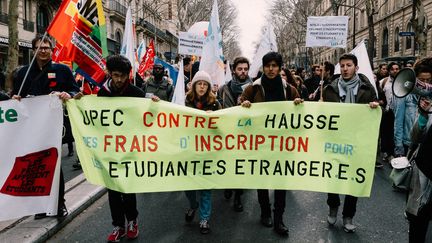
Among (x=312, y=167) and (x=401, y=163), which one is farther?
(x=312, y=167)

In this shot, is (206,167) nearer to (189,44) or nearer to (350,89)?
(350,89)

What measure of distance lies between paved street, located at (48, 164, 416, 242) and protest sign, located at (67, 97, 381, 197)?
66 cm

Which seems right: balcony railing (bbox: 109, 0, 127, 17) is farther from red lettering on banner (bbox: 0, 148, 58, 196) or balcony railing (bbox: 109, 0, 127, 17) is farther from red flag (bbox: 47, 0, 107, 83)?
red lettering on banner (bbox: 0, 148, 58, 196)

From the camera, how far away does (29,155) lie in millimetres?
4066

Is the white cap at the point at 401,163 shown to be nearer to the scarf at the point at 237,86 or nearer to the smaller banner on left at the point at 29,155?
the scarf at the point at 237,86

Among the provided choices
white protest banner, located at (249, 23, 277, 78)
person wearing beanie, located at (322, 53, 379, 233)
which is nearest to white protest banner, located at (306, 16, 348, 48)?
white protest banner, located at (249, 23, 277, 78)

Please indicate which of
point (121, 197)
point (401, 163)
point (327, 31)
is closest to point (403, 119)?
point (327, 31)

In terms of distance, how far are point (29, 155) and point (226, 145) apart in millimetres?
1898

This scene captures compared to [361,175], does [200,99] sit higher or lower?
higher

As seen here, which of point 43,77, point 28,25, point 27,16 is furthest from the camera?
point 27,16

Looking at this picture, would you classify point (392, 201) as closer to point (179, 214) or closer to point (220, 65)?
point (179, 214)

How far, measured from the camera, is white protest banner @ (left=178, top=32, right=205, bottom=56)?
394 inches

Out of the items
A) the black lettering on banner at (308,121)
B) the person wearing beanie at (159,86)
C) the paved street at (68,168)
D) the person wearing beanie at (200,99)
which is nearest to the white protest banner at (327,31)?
the person wearing beanie at (159,86)

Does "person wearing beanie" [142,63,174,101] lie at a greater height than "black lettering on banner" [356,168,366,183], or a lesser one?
greater
